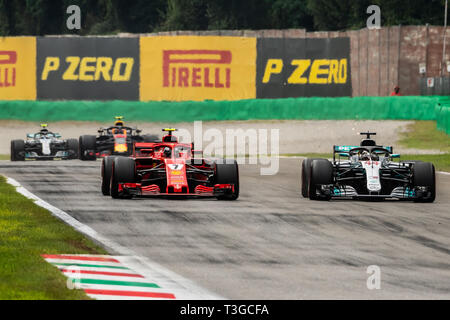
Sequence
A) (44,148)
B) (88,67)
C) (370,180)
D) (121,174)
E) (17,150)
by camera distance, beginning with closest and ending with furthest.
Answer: (121,174) → (370,180) → (17,150) → (44,148) → (88,67)

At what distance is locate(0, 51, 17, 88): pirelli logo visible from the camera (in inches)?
1868

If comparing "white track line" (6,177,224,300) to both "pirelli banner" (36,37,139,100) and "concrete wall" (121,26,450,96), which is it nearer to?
"pirelli banner" (36,37,139,100)

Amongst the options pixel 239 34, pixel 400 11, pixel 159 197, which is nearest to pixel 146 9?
pixel 400 11

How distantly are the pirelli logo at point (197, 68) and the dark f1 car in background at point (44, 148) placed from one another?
10.7m

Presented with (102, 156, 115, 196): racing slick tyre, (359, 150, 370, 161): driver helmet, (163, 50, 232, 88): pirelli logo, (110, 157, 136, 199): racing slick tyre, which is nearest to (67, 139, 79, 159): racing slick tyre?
(163, 50, 232, 88): pirelli logo

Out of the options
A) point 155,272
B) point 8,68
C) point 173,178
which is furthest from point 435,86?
point 155,272

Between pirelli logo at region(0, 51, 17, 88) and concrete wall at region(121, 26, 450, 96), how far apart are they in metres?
15.7

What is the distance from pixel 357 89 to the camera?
48.5 m

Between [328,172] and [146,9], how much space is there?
2647 inches

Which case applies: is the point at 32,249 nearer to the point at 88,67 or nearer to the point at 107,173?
the point at 107,173

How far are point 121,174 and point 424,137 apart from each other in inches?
997

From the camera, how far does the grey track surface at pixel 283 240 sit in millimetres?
10492

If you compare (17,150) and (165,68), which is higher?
(165,68)

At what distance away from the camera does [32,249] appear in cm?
1238
